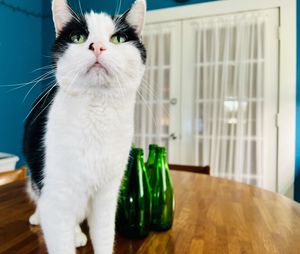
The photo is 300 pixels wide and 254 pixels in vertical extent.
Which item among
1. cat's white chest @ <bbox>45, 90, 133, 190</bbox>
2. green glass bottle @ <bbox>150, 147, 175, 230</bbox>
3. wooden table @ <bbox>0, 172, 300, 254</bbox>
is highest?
cat's white chest @ <bbox>45, 90, 133, 190</bbox>

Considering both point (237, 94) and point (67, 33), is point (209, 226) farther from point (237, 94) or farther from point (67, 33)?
point (237, 94)

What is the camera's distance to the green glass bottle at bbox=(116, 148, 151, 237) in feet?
2.01

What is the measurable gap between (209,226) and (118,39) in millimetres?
516

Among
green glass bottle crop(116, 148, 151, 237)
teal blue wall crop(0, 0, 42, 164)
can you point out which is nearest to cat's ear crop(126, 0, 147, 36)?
green glass bottle crop(116, 148, 151, 237)

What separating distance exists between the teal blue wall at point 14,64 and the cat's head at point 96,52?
216 cm

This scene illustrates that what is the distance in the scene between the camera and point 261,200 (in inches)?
36.1

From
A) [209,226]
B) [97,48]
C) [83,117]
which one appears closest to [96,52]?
[97,48]

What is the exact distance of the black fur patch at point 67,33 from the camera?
459 mm

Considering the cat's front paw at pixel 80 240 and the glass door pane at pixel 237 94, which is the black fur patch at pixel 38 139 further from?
the glass door pane at pixel 237 94

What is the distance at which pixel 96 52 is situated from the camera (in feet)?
1.38

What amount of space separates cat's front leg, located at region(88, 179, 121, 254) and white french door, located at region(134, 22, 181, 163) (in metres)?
1.91

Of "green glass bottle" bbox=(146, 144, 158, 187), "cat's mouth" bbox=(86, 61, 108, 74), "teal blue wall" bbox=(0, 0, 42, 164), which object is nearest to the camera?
"cat's mouth" bbox=(86, 61, 108, 74)

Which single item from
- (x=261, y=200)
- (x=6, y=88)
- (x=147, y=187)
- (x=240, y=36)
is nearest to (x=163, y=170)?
(x=147, y=187)

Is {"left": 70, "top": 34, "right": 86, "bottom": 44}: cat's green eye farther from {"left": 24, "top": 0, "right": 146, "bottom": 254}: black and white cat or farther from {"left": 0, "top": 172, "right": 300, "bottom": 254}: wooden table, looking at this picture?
{"left": 0, "top": 172, "right": 300, "bottom": 254}: wooden table
